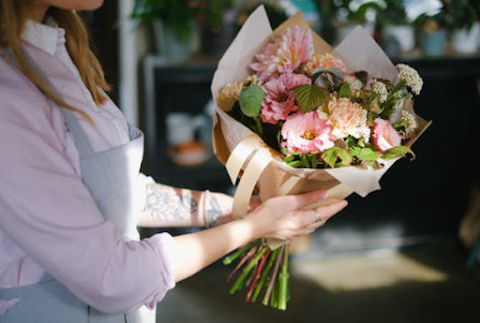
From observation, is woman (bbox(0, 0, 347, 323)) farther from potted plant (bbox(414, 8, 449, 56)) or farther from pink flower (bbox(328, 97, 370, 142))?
potted plant (bbox(414, 8, 449, 56))

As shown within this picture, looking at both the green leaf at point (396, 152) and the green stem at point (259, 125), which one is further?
the green stem at point (259, 125)

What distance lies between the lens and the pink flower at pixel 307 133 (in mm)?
1157

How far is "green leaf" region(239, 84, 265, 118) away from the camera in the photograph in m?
1.21

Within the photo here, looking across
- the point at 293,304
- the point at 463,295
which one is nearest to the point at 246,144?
the point at 293,304

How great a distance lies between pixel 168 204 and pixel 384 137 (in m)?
0.53

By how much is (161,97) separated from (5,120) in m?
2.41

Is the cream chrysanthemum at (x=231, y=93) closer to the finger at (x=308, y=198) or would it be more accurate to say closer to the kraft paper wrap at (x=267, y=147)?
the kraft paper wrap at (x=267, y=147)

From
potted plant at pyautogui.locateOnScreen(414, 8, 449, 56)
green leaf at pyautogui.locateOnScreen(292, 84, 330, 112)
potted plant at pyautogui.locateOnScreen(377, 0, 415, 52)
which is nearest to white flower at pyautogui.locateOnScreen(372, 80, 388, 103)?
green leaf at pyautogui.locateOnScreen(292, 84, 330, 112)

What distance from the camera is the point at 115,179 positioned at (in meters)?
1.05

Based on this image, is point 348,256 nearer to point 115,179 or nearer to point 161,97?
point 161,97

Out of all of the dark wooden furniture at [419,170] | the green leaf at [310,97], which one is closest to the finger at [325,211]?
the green leaf at [310,97]

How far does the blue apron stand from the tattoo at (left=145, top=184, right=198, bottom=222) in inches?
8.3

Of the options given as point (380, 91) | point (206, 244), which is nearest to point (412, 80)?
point (380, 91)

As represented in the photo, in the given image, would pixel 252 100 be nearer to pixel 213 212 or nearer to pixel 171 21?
pixel 213 212
